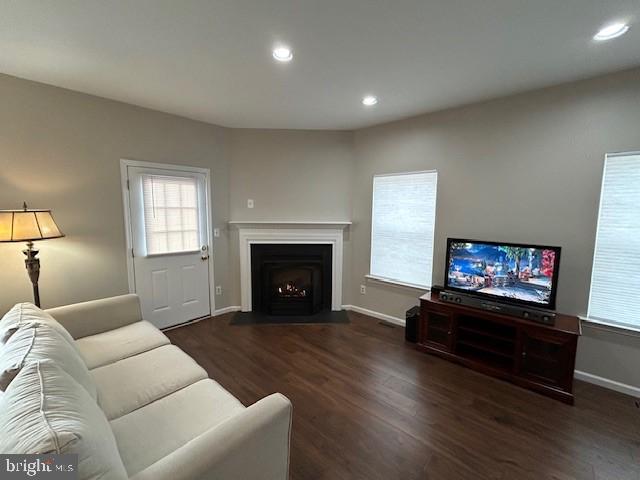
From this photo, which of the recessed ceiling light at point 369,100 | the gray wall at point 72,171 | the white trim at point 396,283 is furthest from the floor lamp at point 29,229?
the white trim at point 396,283

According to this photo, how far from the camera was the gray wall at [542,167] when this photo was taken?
7.43 feet

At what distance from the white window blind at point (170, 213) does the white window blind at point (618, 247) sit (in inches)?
164

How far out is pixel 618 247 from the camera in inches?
88.8

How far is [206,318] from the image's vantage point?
148 inches

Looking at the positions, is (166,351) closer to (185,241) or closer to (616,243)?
(185,241)

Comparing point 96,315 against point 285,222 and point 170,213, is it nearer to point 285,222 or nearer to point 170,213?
point 170,213

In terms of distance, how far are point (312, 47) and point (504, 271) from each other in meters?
2.50

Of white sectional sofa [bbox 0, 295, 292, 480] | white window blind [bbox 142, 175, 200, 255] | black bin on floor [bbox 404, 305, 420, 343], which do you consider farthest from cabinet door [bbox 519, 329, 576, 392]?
white window blind [bbox 142, 175, 200, 255]

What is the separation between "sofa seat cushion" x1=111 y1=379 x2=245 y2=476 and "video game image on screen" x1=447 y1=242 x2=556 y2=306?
7.85 feet

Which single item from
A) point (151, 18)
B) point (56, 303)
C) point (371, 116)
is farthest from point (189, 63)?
point (56, 303)

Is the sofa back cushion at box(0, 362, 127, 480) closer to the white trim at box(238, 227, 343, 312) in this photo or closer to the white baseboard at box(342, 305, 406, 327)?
the white trim at box(238, 227, 343, 312)

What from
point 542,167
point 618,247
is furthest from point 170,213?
point 618,247

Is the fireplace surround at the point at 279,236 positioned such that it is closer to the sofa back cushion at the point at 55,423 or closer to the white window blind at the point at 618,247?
the white window blind at the point at 618,247

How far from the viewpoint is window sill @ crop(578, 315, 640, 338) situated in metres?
2.22
